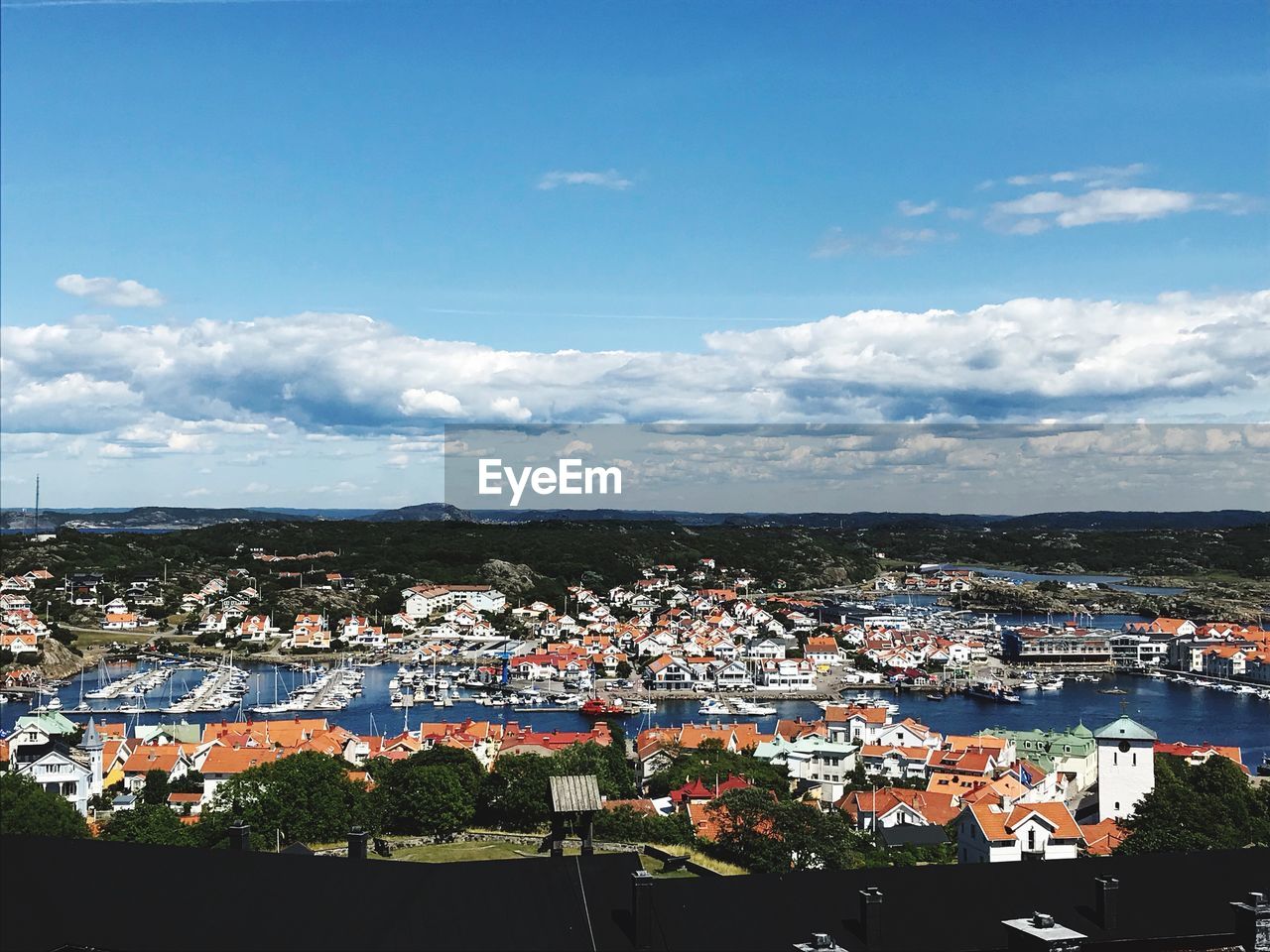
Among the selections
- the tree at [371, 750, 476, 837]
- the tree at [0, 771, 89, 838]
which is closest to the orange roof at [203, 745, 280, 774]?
the tree at [0, 771, 89, 838]

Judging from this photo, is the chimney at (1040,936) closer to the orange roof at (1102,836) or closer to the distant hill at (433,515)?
the orange roof at (1102,836)

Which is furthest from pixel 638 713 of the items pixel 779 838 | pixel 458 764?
pixel 779 838

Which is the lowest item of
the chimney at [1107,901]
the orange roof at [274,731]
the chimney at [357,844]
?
the orange roof at [274,731]

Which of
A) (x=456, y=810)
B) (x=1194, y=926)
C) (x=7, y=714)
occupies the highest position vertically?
(x=1194, y=926)

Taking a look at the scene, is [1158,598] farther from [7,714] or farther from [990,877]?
[990,877]

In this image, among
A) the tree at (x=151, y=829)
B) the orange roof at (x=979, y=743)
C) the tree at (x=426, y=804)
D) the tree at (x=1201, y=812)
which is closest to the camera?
the tree at (x=151, y=829)

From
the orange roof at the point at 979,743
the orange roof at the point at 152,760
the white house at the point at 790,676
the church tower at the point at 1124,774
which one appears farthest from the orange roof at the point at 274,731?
the white house at the point at 790,676

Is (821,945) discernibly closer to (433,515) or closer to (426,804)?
(426,804)

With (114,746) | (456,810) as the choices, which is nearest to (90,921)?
(456,810)
